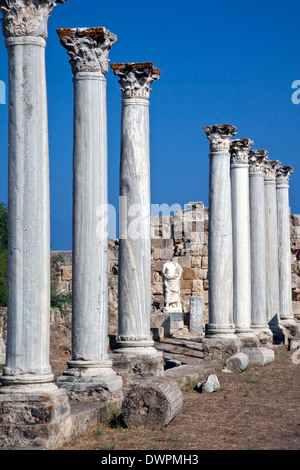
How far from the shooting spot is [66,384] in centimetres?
1180

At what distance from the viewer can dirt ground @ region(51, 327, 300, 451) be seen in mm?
9914

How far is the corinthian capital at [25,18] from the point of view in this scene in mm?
9688

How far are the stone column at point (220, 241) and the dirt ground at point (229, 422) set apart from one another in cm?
202

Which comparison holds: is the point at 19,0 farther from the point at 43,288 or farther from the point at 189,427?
the point at 189,427

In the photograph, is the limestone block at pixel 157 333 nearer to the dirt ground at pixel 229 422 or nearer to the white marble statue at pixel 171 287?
the white marble statue at pixel 171 287

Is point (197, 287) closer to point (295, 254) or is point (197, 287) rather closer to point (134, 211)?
point (295, 254)

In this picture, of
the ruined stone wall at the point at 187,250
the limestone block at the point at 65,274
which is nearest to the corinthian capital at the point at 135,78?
the limestone block at the point at 65,274

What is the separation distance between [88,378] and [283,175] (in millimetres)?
16254

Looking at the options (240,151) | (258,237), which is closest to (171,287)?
(258,237)

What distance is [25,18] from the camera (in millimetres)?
9703

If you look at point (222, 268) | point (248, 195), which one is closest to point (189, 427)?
point (222, 268)

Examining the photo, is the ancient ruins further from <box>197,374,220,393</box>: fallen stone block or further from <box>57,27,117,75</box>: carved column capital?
<box>197,374,220,393</box>: fallen stone block

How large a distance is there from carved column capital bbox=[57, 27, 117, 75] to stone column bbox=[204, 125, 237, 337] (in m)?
7.82

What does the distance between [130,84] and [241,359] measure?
6.73m
